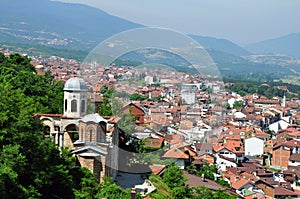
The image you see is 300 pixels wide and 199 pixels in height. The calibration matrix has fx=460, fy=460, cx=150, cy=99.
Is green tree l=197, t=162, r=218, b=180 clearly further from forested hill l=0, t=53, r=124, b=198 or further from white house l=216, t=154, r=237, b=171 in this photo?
forested hill l=0, t=53, r=124, b=198

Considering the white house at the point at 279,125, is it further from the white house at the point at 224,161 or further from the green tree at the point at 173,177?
the green tree at the point at 173,177

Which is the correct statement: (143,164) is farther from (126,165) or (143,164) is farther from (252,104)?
(252,104)

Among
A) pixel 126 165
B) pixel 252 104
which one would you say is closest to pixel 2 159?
pixel 126 165

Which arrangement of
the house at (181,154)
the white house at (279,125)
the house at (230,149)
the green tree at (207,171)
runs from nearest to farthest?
1. the house at (181,154)
2. the green tree at (207,171)
3. the house at (230,149)
4. the white house at (279,125)

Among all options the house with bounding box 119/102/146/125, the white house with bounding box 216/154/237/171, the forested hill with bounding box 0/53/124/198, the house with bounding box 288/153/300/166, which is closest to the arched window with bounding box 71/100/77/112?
the forested hill with bounding box 0/53/124/198

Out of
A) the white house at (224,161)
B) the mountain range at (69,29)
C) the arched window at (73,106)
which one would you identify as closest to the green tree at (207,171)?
the white house at (224,161)

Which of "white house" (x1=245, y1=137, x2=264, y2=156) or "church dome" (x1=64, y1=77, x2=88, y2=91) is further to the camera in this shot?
"white house" (x1=245, y1=137, x2=264, y2=156)

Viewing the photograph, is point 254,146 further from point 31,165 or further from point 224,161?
point 31,165
